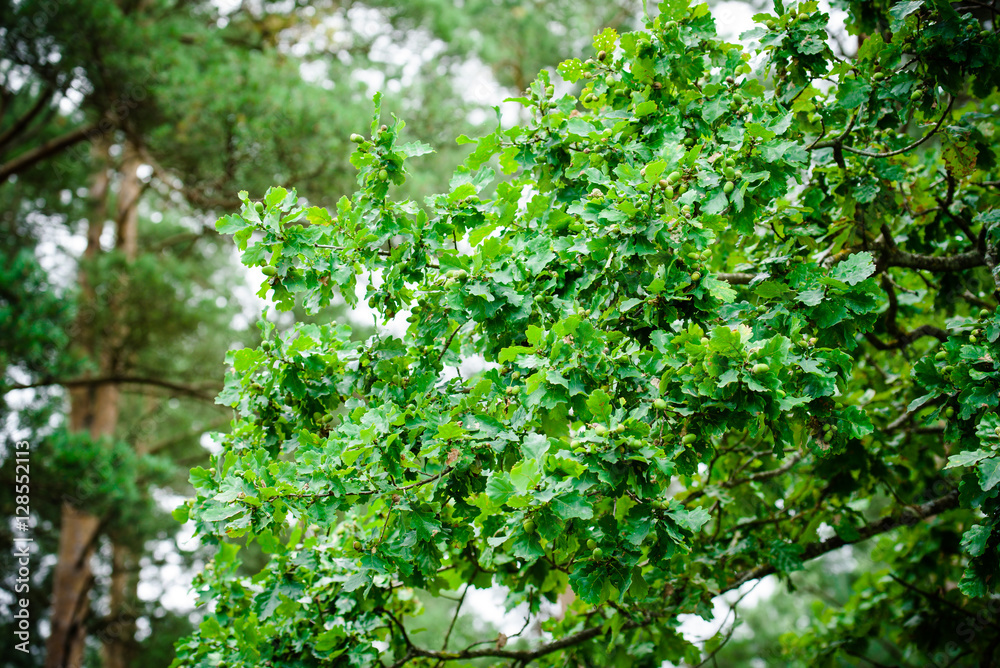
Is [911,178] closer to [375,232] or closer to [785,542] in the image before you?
[785,542]

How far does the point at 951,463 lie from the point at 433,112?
641 centimetres

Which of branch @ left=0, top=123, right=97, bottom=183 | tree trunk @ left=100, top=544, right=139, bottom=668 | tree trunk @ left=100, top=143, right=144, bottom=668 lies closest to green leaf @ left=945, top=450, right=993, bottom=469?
tree trunk @ left=100, top=143, right=144, bottom=668

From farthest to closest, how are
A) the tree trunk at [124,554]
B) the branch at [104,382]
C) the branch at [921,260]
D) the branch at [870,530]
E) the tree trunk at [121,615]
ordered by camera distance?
1. the tree trunk at [124,554]
2. the tree trunk at [121,615]
3. the branch at [104,382]
4. the branch at [870,530]
5. the branch at [921,260]

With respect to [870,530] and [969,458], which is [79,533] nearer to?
[870,530]

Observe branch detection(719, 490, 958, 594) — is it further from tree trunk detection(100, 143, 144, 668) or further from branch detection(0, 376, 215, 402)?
tree trunk detection(100, 143, 144, 668)

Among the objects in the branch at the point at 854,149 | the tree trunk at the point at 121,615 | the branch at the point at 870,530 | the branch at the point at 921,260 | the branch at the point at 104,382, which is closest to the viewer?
the branch at the point at 854,149

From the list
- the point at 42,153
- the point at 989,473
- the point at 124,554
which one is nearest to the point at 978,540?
the point at 989,473

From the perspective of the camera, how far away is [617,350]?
207 centimetres

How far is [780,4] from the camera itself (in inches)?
95.6

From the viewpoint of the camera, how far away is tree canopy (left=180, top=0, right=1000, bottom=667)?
1.98 metres

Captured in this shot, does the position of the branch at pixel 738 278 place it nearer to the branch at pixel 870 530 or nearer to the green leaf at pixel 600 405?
the green leaf at pixel 600 405

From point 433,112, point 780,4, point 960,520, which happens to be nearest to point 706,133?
point 780,4

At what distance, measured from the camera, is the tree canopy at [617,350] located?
1982mm

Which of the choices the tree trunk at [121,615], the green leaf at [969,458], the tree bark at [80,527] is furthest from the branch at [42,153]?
the green leaf at [969,458]
